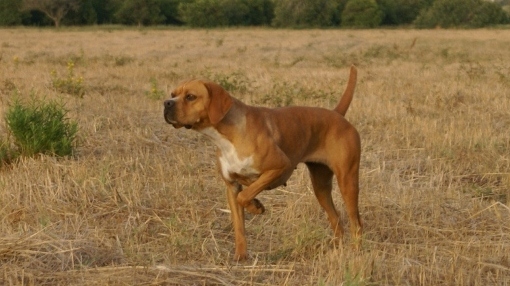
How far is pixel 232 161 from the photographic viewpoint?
18.9 feet

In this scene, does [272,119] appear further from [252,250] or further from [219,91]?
[252,250]

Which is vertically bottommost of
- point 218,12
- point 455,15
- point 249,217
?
point 218,12

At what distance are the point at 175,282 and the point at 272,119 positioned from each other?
156 cm

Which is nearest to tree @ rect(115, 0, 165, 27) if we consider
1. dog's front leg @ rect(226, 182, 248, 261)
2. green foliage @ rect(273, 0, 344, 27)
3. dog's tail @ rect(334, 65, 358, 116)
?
green foliage @ rect(273, 0, 344, 27)

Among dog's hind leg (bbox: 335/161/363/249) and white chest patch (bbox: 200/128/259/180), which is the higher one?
white chest patch (bbox: 200/128/259/180)

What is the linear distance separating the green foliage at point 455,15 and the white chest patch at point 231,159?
64666mm

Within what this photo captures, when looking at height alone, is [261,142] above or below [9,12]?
above

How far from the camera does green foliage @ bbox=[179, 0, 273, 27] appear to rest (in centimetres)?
6988

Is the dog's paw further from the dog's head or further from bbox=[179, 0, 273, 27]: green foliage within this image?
bbox=[179, 0, 273, 27]: green foliage

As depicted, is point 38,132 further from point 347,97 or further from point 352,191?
point 352,191

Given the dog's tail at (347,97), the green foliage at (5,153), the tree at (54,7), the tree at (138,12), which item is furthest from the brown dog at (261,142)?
the tree at (138,12)

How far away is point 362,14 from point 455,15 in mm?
7547

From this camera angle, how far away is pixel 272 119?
604 cm

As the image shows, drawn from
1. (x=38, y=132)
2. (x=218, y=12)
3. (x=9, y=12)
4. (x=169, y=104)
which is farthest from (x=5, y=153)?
(x=218, y=12)
